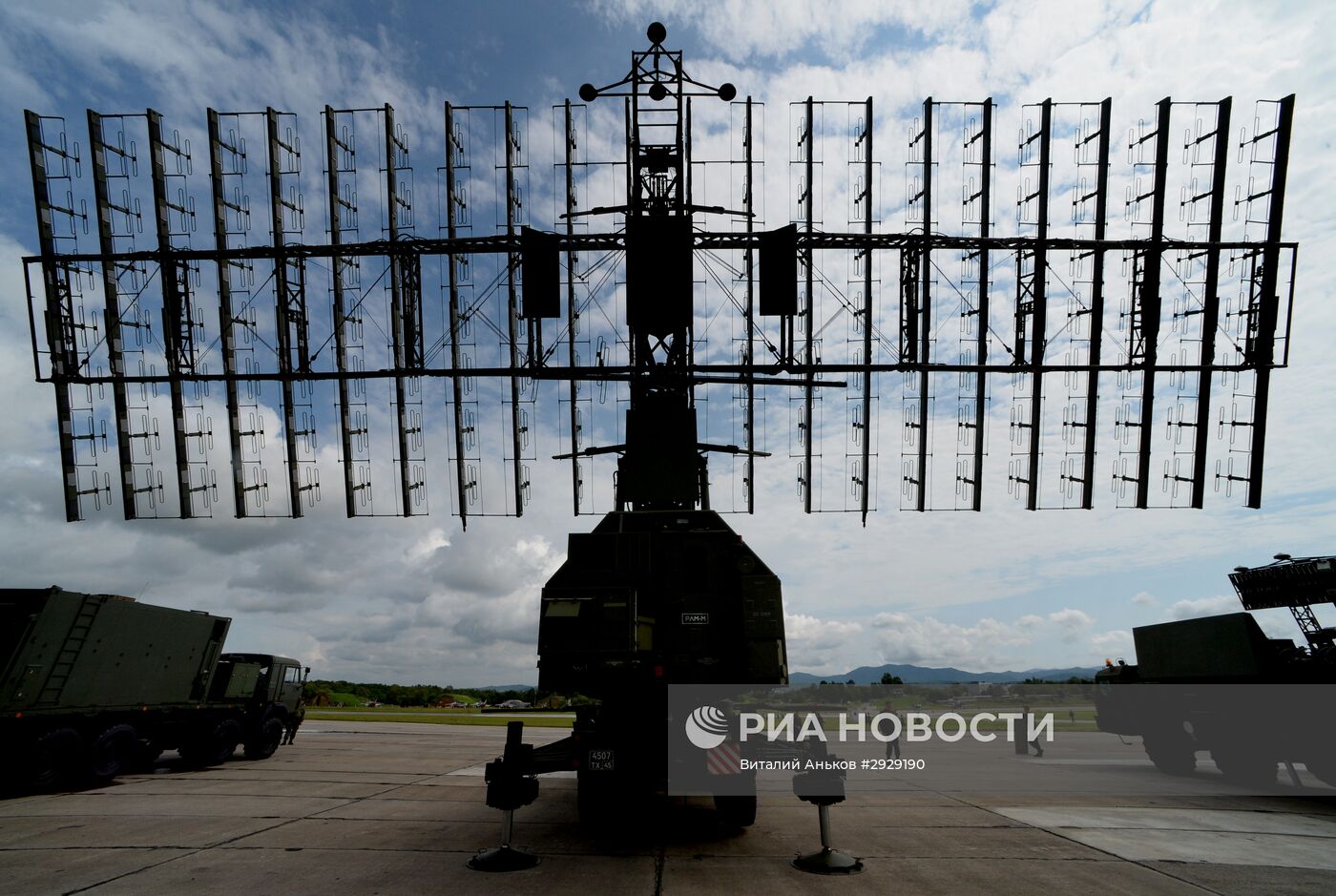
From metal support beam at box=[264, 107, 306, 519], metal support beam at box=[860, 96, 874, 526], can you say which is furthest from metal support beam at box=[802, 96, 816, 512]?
metal support beam at box=[264, 107, 306, 519]

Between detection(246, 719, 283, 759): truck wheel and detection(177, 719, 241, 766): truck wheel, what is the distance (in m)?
1.03

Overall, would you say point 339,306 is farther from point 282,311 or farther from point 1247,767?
point 1247,767

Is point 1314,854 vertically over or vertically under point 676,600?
under

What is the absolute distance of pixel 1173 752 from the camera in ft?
56.6

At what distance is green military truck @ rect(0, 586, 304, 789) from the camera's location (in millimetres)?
13547

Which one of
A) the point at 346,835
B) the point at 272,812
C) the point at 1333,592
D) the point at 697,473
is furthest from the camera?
the point at 1333,592

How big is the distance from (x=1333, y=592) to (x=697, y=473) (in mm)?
11531

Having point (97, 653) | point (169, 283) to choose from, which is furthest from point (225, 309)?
point (97, 653)

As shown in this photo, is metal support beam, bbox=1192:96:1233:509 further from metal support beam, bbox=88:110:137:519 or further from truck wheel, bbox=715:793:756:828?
metal support beam, bbox=88:110:137:519

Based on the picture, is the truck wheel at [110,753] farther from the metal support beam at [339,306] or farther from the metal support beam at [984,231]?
the metal support beam at [984,231]

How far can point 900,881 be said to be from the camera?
26.2ft

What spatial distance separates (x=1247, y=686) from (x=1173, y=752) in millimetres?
3400

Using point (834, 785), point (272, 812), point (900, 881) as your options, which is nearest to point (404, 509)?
point (272, 812)

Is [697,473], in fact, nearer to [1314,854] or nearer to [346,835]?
[346,835]
